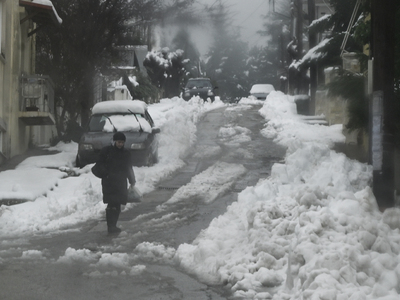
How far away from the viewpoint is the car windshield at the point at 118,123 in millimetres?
18922

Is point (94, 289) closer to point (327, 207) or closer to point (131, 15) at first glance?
point (327, 207)

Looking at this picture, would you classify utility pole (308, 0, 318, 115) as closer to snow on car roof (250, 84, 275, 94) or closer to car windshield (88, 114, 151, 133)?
car windshield (88, 114, 151, 133)

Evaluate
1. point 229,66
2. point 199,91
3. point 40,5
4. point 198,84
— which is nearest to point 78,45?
point 40,5

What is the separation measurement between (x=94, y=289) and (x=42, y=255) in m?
1.92

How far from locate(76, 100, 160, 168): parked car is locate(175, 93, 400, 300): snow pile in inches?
308

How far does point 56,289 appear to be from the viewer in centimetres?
729

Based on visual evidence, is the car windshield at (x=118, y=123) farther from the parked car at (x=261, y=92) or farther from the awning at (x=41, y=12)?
the parked car at (x=261, y=92)

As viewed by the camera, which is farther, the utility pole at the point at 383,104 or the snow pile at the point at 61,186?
the snow pile at the point at 61,186

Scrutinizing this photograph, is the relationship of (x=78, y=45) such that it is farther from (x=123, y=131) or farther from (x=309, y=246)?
(x=309, y=246)

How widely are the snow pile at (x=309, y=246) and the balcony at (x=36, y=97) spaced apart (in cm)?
1112

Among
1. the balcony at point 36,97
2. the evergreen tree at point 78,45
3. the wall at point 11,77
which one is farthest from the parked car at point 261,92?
the balcony at point 36,97

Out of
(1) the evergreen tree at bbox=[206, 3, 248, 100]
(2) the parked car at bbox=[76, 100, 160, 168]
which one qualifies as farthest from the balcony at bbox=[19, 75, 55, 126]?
(1) the evergreen tree at bbox=[206, 3, 248, 100]

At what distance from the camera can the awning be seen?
1931 centimetres

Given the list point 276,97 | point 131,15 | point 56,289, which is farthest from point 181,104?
point 56,289
